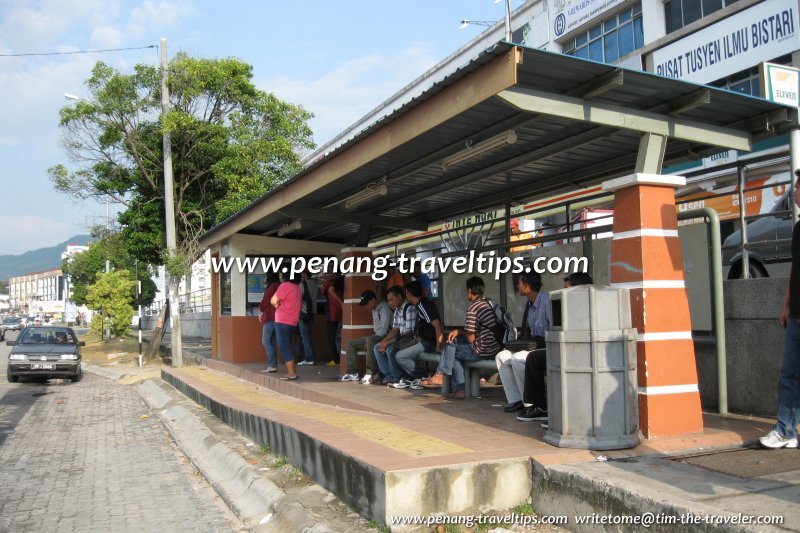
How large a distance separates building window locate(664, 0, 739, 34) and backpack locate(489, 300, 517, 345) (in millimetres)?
16293

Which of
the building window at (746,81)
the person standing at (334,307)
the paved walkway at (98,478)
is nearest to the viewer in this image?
the paved walkway at (98,478)

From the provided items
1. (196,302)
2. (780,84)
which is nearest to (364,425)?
(780,84)

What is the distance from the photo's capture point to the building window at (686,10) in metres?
20.2

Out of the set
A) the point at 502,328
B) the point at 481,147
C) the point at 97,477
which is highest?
the point at 481,147

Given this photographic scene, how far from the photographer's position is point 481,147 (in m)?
7.14

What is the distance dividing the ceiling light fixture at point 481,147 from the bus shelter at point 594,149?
0.06ft

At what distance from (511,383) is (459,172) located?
10.3 ft

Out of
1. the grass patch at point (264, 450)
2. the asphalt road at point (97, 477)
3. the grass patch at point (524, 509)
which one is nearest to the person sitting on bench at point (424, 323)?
the grass patch at point (264, 450)

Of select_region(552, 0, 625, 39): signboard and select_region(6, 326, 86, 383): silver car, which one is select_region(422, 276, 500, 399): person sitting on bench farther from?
select_region(552, 0, 625, 39): signboard

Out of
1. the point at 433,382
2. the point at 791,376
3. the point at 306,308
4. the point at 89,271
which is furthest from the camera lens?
the point at 89,271

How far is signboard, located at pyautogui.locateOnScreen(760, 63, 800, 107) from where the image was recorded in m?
5.89

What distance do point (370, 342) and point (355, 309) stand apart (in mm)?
1233

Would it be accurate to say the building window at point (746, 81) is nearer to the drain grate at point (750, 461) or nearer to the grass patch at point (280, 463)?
the drain grate at point (750, 461)

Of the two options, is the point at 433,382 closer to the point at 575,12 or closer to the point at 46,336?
the point at 46,336
